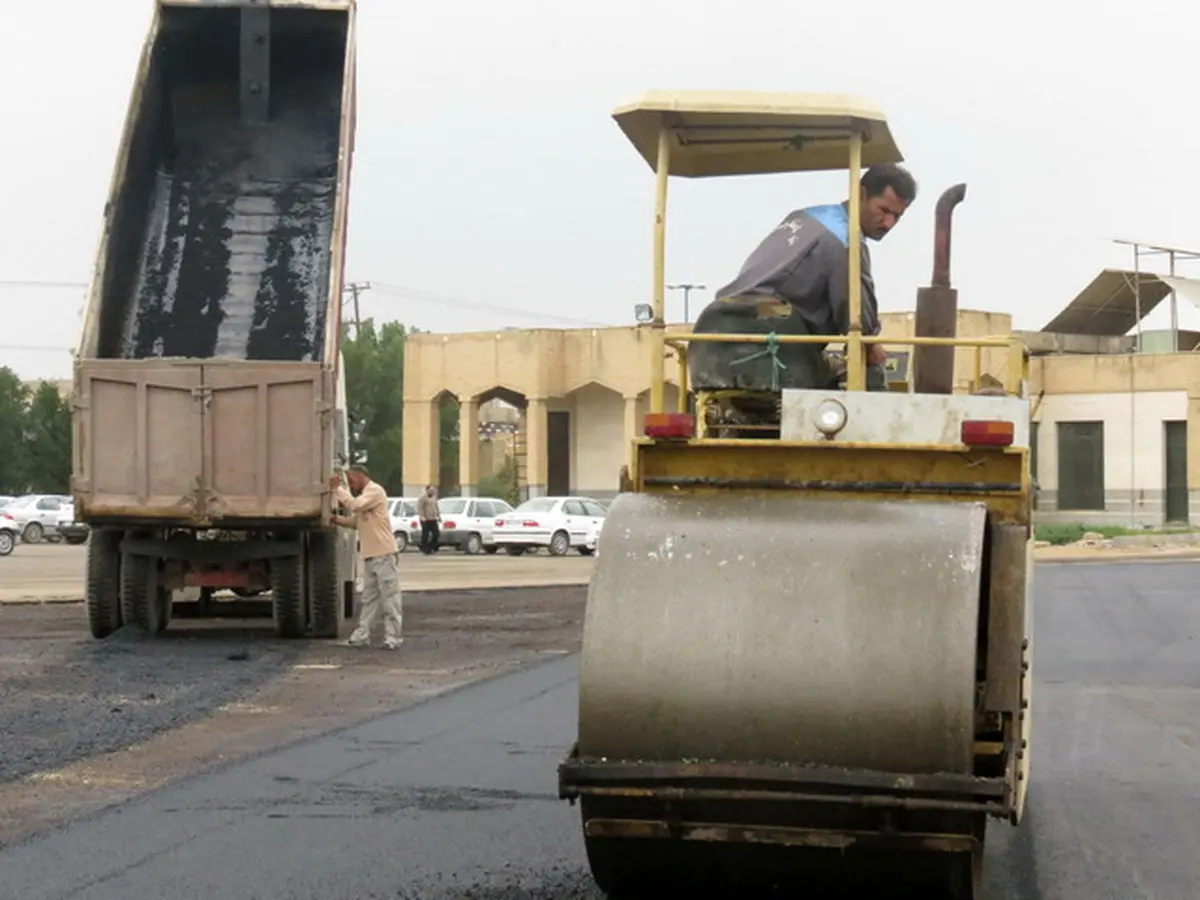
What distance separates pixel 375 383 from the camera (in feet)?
260

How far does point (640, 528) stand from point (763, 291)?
1300 mm

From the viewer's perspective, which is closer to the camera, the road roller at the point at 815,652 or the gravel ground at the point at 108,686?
the road roller at the point at 815,652

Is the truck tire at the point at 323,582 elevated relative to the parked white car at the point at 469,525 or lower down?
elevated

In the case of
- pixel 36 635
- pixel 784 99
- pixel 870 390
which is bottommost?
pixel 36 635

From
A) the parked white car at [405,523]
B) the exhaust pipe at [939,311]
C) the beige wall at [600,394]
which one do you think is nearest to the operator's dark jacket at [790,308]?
the exhaust pipe at [939,311]

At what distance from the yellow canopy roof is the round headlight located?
3.74 feet

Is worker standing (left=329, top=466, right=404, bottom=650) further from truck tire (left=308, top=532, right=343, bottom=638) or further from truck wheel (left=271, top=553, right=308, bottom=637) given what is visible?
truck wheel (left=271, top=553, right=308, bottom=637)

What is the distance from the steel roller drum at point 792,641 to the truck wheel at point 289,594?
10805 millimetres

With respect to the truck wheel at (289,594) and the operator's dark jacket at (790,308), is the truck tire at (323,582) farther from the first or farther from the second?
the operator's dark jacket at (790,308)

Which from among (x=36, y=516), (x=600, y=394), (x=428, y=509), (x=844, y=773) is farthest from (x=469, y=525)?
(x=844, y=773)

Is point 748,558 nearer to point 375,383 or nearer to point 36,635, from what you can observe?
point 36,635

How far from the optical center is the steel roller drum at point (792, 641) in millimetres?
5500

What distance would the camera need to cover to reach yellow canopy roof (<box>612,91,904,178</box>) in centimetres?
688

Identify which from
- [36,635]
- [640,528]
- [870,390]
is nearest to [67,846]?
[640,528]
